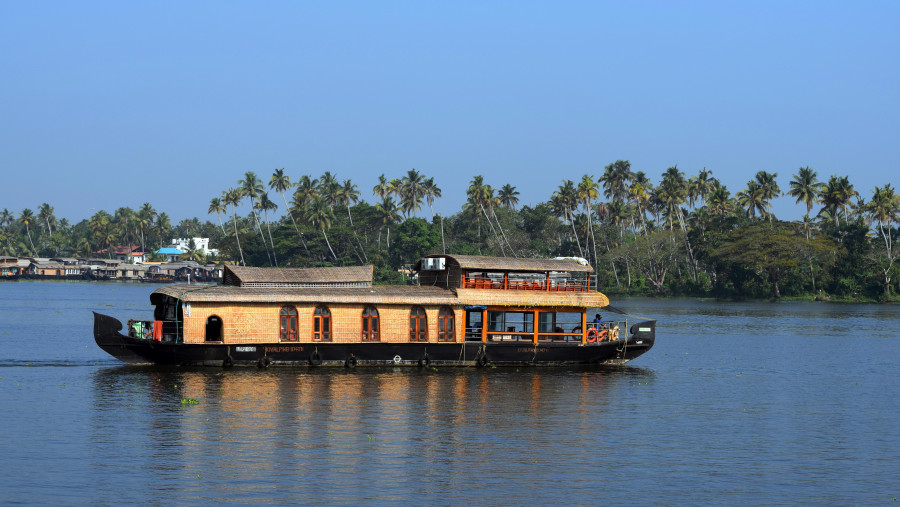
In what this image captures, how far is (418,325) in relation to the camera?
112 feet

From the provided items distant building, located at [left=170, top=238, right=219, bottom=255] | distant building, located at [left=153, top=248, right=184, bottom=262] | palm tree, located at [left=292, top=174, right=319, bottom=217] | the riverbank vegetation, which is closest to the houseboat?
the riverbank vegetation

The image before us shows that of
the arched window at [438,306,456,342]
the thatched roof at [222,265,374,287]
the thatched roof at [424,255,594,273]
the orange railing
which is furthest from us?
the orange railing

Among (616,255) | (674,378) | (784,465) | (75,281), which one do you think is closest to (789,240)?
(616,255)

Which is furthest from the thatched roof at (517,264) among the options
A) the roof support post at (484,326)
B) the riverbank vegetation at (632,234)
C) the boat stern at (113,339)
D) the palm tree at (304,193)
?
the palm tree at (304,193)

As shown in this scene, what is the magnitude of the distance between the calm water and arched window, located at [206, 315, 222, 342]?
116 centimetres

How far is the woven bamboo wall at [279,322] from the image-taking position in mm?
31875

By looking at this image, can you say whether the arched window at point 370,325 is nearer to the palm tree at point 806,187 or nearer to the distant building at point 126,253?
the palm tree at point 806,187

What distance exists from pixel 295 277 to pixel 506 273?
757 cm

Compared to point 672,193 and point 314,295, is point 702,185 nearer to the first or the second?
point 672,193

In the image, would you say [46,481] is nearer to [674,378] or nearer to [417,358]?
[417,358]

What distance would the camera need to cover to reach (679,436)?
24.5 m

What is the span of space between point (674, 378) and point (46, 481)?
23.6 metres

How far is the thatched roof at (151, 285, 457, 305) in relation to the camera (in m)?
31.8

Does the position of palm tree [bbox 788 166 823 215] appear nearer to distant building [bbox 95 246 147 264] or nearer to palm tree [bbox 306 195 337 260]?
palm tree [bbox 306 195 337 260]
